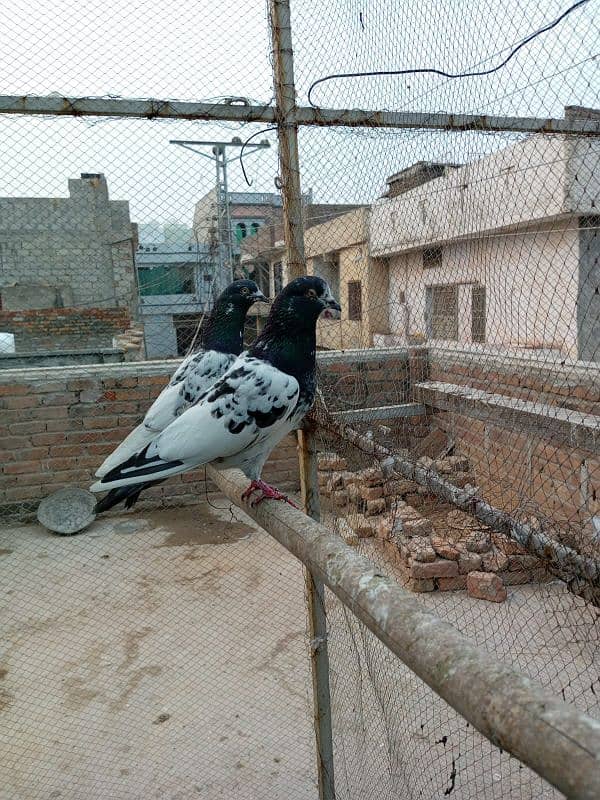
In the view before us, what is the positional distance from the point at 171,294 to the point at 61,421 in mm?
3285

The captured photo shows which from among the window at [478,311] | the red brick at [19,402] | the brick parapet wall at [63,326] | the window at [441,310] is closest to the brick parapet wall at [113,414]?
the red brick at [19,402]

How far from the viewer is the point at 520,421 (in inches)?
127

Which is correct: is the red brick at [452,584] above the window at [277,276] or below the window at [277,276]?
below

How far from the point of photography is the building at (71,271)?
16.9ft

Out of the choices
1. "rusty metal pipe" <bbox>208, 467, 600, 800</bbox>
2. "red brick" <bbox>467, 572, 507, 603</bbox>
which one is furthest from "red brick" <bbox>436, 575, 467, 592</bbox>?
"rusty metal pipe" <bbox>208, 467, 600, 800</bbox>

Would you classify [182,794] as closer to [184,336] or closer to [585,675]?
[585,675]

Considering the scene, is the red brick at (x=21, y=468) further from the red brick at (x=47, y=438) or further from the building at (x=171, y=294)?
the building at (x=171, y=294)

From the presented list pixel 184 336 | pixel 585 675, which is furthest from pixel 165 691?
pixel 184 336

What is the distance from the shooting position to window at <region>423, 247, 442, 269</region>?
2.68 m

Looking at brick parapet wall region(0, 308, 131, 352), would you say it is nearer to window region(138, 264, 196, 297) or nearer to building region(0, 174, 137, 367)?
building region(0, 174, 137, 367)

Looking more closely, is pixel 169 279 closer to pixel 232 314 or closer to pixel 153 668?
pixel 232 314

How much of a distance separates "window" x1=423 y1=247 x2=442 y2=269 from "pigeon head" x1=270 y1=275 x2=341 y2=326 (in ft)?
2.98

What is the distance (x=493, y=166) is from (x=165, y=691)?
269 centimetres

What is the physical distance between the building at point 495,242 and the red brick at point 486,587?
1.37 meters
